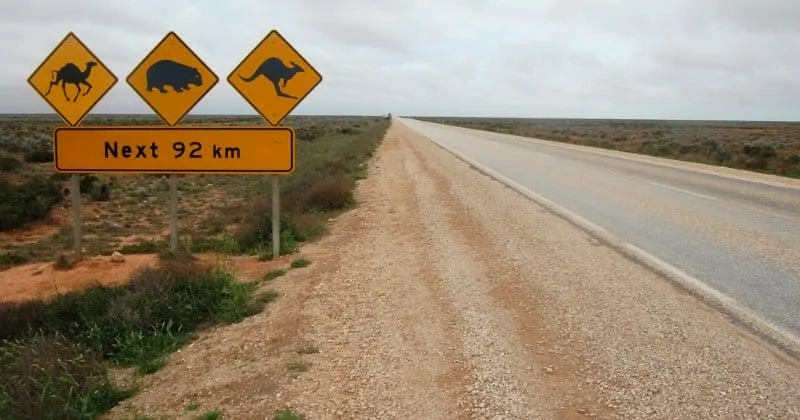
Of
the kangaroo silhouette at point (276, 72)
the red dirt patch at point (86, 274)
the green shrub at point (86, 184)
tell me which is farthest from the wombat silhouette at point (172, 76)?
the green shrub at point (86, 184)

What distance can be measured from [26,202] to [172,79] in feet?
30.5

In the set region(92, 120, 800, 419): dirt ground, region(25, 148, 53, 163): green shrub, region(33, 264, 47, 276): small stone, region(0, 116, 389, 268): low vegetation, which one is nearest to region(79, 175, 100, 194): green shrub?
region(0, 116, 389, 268): low vegetation

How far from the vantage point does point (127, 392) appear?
449cm

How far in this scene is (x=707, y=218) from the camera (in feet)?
35.0

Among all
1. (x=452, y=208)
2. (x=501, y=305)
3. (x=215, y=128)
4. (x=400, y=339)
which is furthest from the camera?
(x=452, y=208)

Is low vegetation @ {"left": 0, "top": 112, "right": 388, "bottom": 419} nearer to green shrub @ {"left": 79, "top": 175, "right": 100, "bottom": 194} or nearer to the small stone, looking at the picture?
the small stone

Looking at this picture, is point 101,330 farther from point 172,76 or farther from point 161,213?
point 161,213

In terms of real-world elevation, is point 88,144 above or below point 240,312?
above

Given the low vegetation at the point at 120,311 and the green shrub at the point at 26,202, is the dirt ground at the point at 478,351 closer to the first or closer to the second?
the low vegetation at the point at 120,311

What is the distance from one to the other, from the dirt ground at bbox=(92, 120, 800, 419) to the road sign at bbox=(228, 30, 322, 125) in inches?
80.6

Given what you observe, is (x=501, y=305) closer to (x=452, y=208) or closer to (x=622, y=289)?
(x=622, y=289)

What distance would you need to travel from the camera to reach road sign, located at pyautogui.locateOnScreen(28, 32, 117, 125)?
820 centimetres

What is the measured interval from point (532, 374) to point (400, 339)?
115 centimetres

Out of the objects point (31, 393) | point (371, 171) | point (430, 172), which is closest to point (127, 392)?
point (31, 393)
